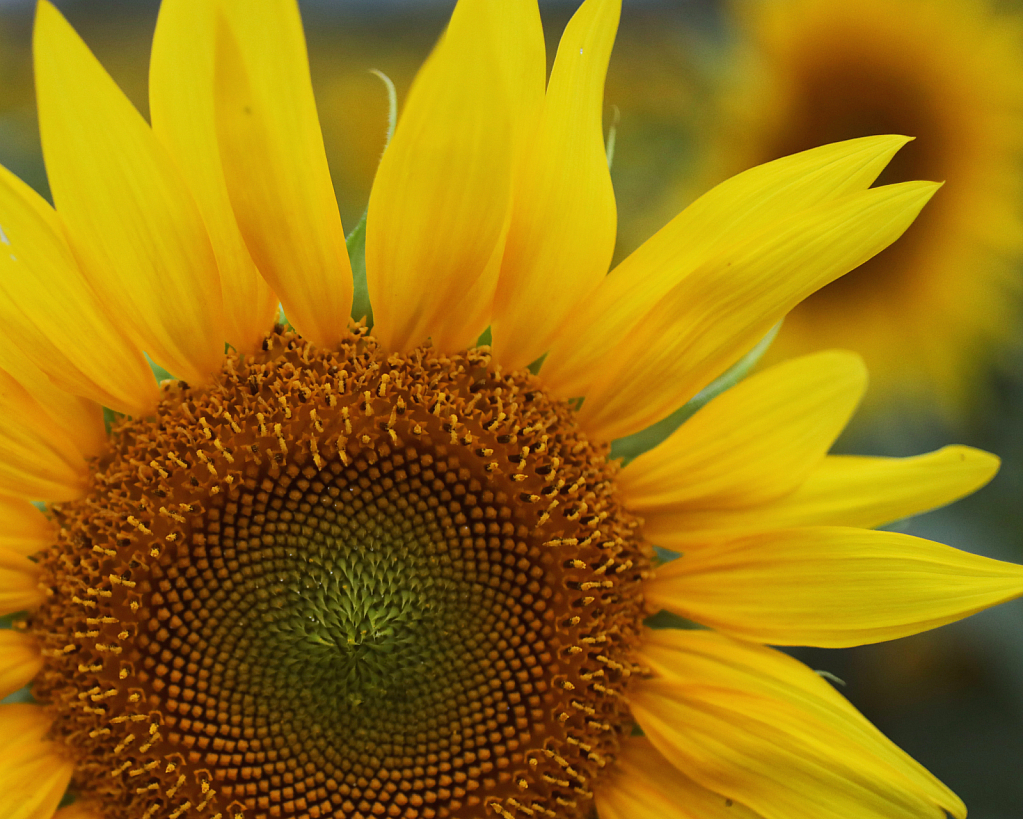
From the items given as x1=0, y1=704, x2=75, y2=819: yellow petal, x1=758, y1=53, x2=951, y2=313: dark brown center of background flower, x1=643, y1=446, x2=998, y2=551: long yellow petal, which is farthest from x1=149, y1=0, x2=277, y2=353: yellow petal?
x1=758, y1=53, x2=951, y2=313: dark brown center of background flower

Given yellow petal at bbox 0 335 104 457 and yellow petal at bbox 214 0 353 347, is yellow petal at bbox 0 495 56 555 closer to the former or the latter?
yellow petal at bbox 0 335 104 457

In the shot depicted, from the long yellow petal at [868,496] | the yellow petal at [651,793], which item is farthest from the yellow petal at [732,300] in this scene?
the yellow petal at [651,793]

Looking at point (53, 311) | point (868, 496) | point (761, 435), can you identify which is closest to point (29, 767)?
point (53, 311)

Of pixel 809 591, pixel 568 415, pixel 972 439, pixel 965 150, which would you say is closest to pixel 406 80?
pixel 965 150

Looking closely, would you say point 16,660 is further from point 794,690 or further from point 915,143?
point 915,143

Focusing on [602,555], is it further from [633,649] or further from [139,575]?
[139,575]
